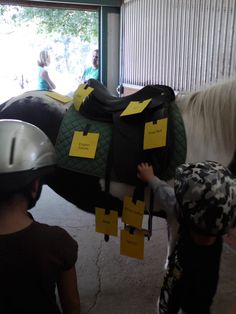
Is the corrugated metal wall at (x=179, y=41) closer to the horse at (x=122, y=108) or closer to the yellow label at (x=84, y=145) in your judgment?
the horse at (x=122, y=108)

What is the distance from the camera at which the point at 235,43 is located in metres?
2.33

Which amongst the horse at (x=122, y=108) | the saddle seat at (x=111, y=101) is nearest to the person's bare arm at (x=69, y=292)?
the horse at (x=122, y=108)

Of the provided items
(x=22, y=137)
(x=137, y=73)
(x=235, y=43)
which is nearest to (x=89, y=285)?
(x=22, y=137)

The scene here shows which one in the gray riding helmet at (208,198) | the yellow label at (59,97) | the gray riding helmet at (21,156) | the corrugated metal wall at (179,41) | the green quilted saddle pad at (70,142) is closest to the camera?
the gray riding helmet at (21,156)

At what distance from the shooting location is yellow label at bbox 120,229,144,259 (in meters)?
1.42

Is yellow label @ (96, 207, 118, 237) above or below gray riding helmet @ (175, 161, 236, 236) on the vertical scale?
below

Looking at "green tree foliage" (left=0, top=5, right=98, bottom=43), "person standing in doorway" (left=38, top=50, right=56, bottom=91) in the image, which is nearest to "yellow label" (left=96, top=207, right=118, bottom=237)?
"person standing in doorway" (left=38, top=50, right=56, bottom=91)

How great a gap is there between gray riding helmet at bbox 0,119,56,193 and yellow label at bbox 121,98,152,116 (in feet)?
1.70

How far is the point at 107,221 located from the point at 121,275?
0.59 m

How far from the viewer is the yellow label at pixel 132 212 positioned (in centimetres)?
130

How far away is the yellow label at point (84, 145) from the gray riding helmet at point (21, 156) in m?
0.48

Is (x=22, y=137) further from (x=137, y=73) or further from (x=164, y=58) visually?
(x=137, y=73)

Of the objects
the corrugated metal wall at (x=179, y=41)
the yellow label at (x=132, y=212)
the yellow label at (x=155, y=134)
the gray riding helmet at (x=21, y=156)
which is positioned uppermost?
the corrugated metal wall at (x=179, y=41)

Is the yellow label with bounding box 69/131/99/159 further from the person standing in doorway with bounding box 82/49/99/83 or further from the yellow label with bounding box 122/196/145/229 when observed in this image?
the person standing in doorway with bounding box 82/49/99/83
